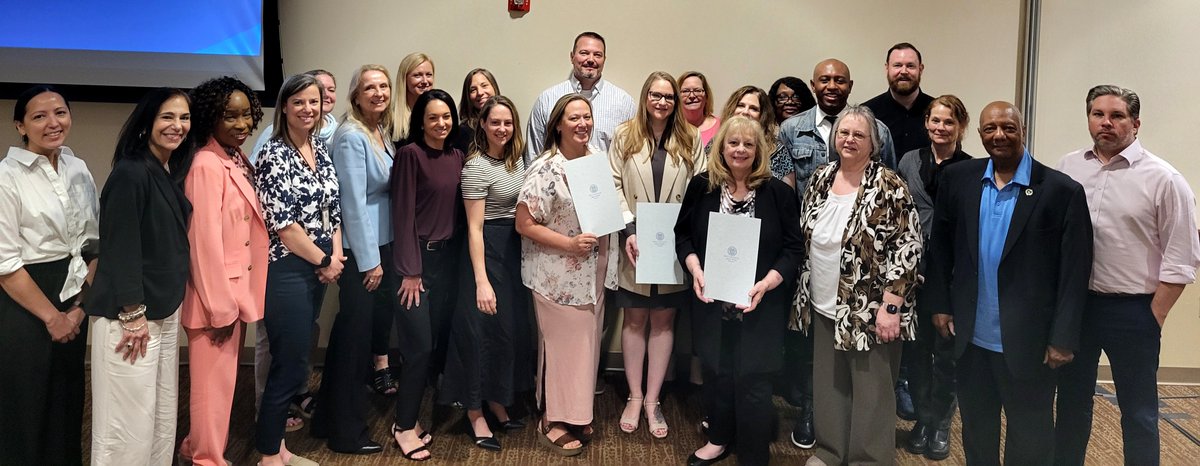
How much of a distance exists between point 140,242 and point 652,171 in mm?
1868

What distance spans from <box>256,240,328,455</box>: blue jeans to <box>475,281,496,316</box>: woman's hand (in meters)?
0.59

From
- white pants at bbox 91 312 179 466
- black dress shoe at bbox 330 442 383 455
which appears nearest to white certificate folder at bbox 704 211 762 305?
black dress shoe at bbox 330 442 383 455

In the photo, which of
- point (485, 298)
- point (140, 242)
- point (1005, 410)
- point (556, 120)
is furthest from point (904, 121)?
point (140, 242)

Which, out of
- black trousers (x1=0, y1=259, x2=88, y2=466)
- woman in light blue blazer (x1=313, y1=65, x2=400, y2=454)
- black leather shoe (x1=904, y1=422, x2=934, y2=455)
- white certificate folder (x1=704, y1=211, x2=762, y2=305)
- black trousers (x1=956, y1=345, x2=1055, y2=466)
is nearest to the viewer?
black trousers (x1=0, y1=259, x2=88, y2=466)

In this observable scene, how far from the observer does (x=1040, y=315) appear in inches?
105

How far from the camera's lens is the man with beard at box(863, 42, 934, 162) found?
371cm

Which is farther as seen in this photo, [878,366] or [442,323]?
[442,323]

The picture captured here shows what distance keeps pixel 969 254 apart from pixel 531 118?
2127 millimetres

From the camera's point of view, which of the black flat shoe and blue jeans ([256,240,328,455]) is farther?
the black flat shoe

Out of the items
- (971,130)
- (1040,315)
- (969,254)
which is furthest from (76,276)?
(971,130)

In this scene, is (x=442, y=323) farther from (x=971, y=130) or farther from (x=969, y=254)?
(x=971, y=130)

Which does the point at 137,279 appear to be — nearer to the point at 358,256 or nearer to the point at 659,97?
the point at 358,256

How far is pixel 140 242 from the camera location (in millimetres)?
2531

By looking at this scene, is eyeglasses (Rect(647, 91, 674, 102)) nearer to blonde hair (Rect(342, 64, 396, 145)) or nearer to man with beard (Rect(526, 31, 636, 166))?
man with beard (Rect(526, 31, 636, 166))
